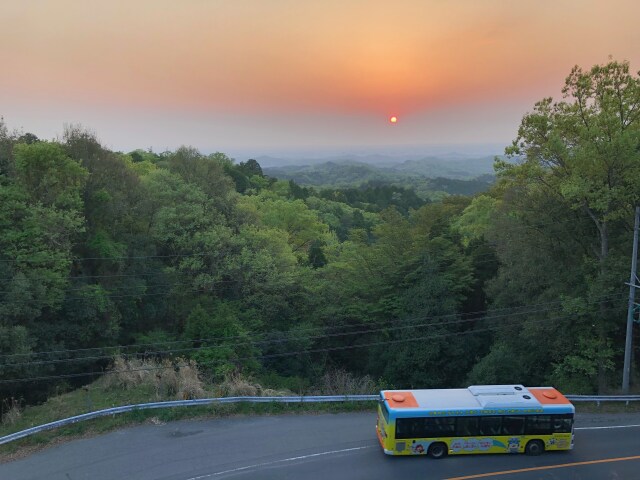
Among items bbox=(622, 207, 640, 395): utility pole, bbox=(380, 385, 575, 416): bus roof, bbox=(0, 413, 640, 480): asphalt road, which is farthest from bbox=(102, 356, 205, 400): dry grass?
bbox=(622, 207, 640, 395): utility pole

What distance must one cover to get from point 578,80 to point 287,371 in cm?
2006

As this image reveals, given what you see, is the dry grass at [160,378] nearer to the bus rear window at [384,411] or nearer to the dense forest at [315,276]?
the dense forest at [315,276]

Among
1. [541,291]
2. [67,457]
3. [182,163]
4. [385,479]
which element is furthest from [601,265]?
[182,163]

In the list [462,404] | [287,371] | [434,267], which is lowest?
[287,371]

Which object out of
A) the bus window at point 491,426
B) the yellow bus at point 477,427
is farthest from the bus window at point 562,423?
the bus window at point 491,426

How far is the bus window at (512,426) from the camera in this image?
1356 centimetres

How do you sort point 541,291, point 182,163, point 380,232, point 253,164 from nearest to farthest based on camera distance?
point 541,291 < point 380,232 < point 182,163 < point 253,164

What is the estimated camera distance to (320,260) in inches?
1556

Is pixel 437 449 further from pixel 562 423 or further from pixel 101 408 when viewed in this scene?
pixel 101 408

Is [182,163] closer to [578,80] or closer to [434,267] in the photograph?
[434,267]

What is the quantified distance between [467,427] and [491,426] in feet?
2.24

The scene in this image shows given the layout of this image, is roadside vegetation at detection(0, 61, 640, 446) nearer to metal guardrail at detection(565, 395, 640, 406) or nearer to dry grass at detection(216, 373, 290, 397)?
dry grass at detection(216, 373, 290, 397)

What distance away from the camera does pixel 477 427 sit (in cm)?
1355

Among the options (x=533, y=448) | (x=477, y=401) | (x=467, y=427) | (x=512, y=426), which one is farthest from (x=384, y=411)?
(x=533, y=448)
